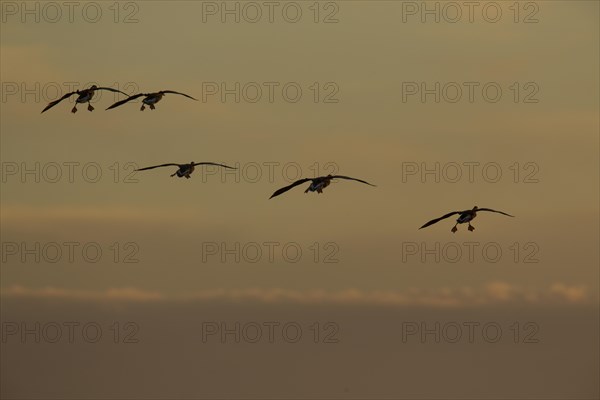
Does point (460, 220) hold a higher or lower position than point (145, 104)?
lower

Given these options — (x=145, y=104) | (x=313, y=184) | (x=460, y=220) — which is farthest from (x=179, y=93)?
(x=460, y=220)

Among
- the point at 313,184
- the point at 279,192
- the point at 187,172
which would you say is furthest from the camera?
the point at 187,172

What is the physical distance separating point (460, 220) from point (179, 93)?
1477 centimetres

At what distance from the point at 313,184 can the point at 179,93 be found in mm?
7333

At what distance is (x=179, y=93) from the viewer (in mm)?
65500

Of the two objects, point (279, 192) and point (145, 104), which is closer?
point (279, 192)


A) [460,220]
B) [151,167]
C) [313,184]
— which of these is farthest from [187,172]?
[460,220]

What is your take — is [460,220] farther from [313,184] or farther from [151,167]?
[151,167]

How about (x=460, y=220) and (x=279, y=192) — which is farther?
(x=460, y=220)

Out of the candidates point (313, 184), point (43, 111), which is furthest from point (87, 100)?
point (313, 184)

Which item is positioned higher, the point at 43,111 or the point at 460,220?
the point at 43,111

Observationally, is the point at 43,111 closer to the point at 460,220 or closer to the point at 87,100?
the point at 87,100

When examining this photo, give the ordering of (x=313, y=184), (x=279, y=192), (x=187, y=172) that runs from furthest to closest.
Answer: (x=187, y=172) → (x=313, y=184) → (x=279, y=192)

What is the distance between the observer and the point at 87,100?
68875mm
